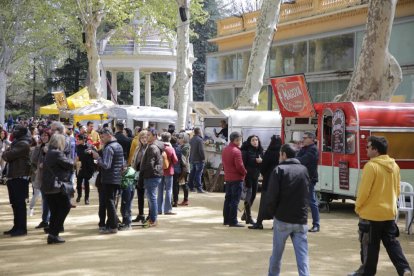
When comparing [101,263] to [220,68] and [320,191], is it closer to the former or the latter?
[320,191]

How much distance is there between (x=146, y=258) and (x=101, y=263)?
68 centimetres

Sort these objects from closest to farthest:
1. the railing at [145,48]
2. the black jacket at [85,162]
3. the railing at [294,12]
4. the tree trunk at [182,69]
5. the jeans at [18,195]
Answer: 1. the jeans at [18,195]
2. the black jacket at [85,162]
3. the tree trunk at [182,69]
4. the railing at [294,12]
5. the railing at [145,48]

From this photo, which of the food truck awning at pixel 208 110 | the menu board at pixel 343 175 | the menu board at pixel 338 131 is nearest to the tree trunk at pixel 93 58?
the food truck awning at pixel 208 110

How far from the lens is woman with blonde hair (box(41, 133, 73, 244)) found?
10.6 m

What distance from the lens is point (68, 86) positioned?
52969mm

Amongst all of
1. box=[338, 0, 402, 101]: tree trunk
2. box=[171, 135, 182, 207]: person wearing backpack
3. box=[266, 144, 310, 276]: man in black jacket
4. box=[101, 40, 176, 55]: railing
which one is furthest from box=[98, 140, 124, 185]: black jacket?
box=[101, 40, 176, 55]: railing

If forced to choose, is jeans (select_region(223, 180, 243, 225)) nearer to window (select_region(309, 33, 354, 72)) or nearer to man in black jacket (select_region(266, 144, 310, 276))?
man in black jacket (select_region(266, 144, 310, 276))

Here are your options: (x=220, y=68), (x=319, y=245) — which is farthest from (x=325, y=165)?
(x=220, y=68)

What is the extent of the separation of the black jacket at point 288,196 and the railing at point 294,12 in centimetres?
1854

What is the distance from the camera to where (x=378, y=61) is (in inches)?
670

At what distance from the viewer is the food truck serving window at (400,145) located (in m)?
14.9

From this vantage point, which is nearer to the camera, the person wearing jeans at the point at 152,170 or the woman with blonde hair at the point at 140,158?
the person wearing jeans at the point at 152,170

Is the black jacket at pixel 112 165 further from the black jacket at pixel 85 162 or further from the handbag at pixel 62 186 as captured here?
the black jacket at pixel 85 162

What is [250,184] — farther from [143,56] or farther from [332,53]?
[143,56]
